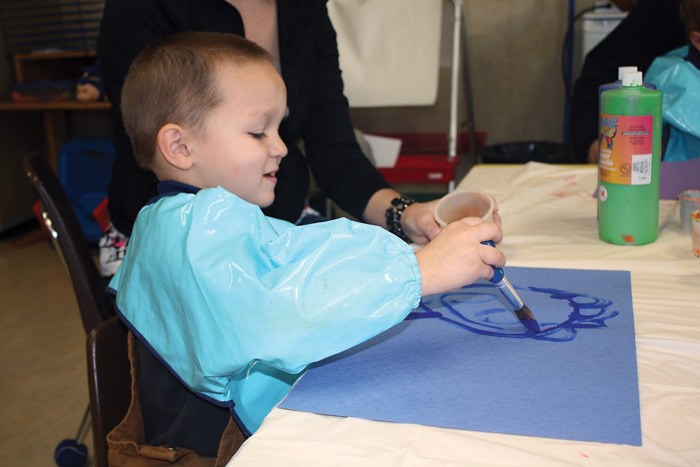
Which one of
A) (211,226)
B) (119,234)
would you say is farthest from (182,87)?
(119,234)

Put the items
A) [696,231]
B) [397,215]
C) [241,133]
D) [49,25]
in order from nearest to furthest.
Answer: [241,133] → [696,231] → [397,215] → [49,25]

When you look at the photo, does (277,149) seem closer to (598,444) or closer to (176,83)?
(176,83)

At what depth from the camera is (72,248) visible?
118 centimetres

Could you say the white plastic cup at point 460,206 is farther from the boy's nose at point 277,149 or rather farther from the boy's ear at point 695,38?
the boy's ear at point 695,38

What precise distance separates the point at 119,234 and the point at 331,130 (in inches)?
17.6

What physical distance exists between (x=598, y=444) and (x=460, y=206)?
54 cm

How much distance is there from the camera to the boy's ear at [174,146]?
0.87 meters

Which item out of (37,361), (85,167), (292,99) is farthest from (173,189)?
(85,167)

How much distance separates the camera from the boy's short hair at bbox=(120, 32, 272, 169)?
2.86 feet

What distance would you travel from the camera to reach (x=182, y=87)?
0.87 m

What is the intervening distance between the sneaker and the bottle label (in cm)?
83

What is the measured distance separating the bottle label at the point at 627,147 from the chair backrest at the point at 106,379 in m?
0.69

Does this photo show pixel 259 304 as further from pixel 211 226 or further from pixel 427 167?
pixel 427 167

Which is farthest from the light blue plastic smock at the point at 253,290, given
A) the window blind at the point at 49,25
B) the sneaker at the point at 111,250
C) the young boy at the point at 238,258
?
the window blind at the point at 49,25
